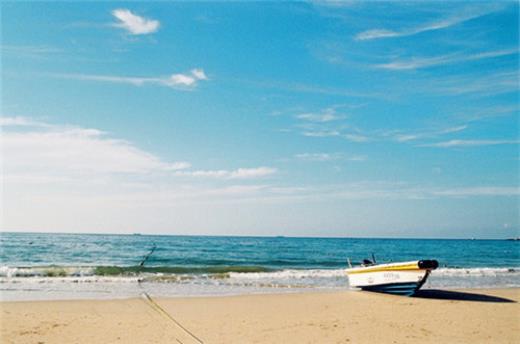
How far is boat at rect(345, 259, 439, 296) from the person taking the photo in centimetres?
1427

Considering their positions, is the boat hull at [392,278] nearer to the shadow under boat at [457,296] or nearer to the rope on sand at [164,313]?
the shadow under boat at [457,296]

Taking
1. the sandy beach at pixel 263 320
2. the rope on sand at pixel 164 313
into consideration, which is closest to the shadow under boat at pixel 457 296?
the sandy beach at pixel 263 320

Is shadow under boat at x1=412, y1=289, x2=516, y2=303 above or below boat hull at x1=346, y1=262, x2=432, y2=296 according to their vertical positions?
below

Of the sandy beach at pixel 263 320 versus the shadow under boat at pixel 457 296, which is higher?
the sandy beach at pixel 263 320

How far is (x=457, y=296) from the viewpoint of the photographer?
15.0 meters

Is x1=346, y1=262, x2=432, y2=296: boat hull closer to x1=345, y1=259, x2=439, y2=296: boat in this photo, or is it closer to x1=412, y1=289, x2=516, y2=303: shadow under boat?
x1=345, y1=259, x2=439, y2=296: boat

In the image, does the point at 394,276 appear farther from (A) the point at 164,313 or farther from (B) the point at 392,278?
(A) the point at 164,313

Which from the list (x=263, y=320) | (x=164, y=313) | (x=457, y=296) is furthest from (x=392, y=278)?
(x=164, y=313)

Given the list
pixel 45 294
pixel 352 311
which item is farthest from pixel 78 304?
pixel 352 311

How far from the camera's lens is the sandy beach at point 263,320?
27.9 feet

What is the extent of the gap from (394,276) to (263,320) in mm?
6936

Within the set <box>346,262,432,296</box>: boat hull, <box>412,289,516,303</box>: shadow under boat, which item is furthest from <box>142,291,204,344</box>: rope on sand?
<box>412,289,516,303</box>: shadow under boat

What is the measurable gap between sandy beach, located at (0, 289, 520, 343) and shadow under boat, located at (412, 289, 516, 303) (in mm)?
232

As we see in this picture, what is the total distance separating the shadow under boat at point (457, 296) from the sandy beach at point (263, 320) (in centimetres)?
23
